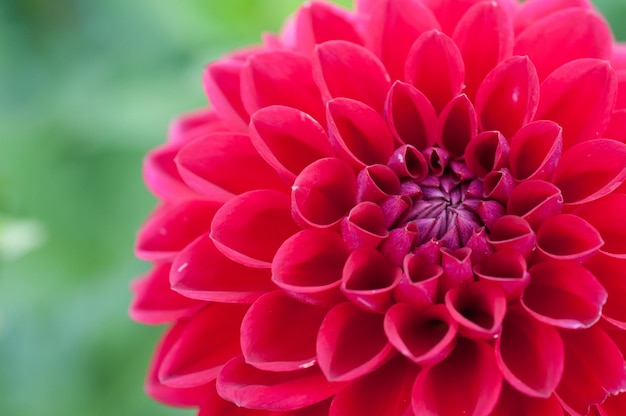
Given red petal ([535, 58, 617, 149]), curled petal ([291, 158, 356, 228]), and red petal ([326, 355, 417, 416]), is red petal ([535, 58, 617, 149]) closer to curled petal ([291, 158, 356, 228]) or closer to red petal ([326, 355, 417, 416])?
curled petal ([291, 158, 356, 228])

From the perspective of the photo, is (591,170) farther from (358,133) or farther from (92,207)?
(92,207)

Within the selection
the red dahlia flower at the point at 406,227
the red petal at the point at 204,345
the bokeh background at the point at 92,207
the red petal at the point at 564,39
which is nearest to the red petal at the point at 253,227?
the red dahlia flower at the point at 406,227

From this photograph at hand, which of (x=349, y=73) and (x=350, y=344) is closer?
(x=350, y=344)

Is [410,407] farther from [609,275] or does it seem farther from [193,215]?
[193,215]

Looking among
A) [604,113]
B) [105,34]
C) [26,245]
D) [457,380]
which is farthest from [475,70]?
[105,34]

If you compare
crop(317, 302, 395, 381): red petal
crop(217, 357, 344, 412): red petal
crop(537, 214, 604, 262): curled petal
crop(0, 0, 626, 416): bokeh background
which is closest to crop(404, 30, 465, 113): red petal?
crop(537, 214, 604, 262): curled petal

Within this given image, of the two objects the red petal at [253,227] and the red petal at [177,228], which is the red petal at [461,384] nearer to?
the red petal at [253,227]

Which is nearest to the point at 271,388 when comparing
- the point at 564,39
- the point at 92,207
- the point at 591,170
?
the point at 591,170
